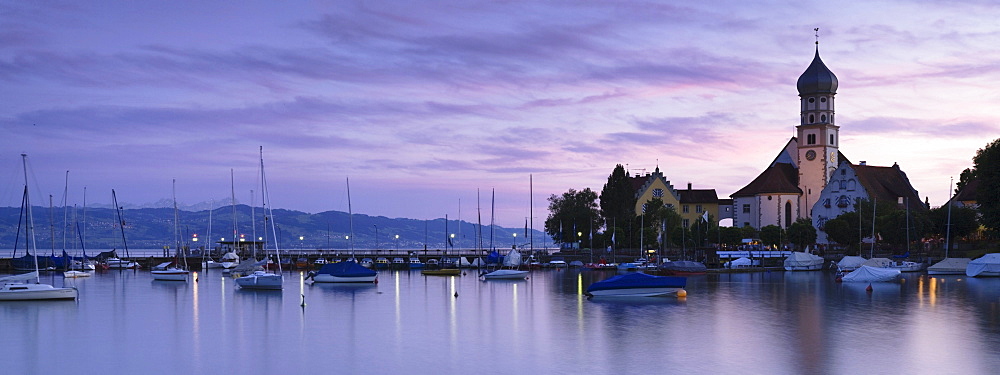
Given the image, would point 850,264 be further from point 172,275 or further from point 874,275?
point 172,275

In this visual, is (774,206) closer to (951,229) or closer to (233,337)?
(951,229)

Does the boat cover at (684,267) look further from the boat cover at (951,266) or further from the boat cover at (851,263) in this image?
the boat cover at (951,266)

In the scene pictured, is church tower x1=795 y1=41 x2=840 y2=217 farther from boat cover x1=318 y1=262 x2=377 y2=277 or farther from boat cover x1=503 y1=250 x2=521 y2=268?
boat cover x1=318 y1=262 x2=377 y2=277

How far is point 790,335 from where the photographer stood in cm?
3916

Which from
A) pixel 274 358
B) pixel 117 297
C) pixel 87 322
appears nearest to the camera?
pixel 274 358

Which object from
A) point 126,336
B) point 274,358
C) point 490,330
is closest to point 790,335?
point 490,330

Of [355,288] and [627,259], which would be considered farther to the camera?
[627,259]

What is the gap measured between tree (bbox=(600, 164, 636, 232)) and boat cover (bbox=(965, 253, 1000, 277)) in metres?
51.6

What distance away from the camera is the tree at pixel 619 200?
135 metres

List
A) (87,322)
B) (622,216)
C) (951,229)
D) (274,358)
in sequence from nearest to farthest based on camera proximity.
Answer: (274,358), (87,322), (951,229), (622,216)

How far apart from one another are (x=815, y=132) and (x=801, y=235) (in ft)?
72.0

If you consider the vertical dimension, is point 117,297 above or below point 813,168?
below

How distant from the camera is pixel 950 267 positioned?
95.4 meters

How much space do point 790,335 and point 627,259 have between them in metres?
84.0
